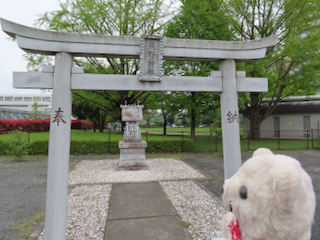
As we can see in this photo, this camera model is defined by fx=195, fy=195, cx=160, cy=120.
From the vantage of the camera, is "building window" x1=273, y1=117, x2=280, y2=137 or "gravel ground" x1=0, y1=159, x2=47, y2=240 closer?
"gravel ground" x1=0, y1=159, x2=47, y2=240

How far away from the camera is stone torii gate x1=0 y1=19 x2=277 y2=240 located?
2.95 m

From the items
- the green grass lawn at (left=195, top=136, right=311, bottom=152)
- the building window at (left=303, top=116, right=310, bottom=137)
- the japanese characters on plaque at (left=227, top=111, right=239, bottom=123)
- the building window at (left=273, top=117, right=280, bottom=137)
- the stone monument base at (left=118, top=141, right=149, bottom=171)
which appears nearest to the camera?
the japanese characters on plaque at (left=227, top=111, right=239, bottom=123)

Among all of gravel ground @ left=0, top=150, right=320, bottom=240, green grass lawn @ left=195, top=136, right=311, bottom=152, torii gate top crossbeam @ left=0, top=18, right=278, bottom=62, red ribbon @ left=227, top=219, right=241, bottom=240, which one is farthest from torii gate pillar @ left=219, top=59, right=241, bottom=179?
green grass lawn @ left=195, top=136, right=311, bottom=152

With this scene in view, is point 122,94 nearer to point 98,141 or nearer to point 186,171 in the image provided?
point 98,141

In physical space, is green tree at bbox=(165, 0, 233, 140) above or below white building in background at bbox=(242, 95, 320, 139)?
above

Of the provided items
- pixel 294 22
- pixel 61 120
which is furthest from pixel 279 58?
pixel 61 120

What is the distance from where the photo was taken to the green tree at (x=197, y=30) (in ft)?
36.2

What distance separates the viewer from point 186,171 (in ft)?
26.5

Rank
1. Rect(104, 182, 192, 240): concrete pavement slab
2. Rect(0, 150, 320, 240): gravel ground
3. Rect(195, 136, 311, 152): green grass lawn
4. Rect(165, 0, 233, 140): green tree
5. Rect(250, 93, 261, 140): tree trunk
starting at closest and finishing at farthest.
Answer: Rect(104, 182, 192, 240): concrete pavement slab < Rect(0, 150, 320, 240): gravel ground < Rect(165, 0, 233, 140): green tree < Rect(195, 136, 311, 152): green grass lawn < Rect(250, 93, 261, 140): tree trunk

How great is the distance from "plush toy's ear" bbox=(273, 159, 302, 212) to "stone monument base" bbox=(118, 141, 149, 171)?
22.8ft

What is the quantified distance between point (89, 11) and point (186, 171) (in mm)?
11272

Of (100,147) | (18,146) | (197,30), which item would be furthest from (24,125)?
(197,30)

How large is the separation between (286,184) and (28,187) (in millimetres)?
7239

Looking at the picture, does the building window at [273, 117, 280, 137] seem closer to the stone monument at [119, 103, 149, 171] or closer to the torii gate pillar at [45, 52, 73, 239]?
the stone monument at [119, 103, 149, 171]
